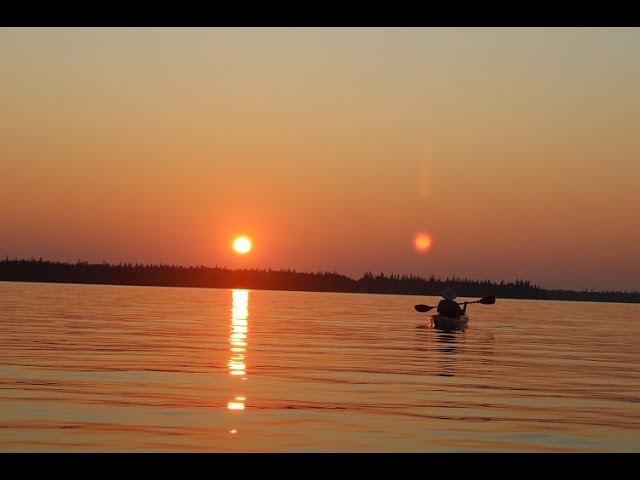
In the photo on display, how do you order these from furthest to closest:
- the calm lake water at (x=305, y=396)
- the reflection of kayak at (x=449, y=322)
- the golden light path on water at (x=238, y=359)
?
the reflection of kayak at (x=449, y=322)
the golden light path on water at (x=238, y=359)
the calm lake water at (x=305, y=396)

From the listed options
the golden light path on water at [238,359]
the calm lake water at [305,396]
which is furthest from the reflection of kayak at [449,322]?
the calm lake water at [305,396]

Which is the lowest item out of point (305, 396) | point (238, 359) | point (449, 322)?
point (305, 396)

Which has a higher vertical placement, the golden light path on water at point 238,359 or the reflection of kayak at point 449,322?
the reflection of kayak at point 449,322

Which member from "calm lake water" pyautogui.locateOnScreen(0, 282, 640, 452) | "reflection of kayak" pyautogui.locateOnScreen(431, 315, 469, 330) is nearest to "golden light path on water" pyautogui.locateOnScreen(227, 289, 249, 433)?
"calm lake water" pyautogui.locateOnScreen(0, 282, 640, 452)

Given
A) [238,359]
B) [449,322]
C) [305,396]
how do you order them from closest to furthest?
[305,396], [238,359], [449,322]

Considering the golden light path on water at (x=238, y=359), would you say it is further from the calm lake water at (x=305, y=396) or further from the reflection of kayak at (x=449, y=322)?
the reflection of kayak at (x=449, y=322)

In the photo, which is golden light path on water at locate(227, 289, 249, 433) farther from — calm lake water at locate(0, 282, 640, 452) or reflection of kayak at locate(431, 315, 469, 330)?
reflection of kayak at locate(431, 315, 469, 330)

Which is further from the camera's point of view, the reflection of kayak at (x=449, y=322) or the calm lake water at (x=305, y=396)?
the reflection of kayak at (x=449, y=322)

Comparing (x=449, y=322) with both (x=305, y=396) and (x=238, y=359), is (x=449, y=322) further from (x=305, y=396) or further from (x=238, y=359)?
(x=305, y=396)

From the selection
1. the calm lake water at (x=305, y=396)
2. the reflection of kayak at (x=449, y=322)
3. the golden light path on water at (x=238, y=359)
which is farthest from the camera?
the reflection of kayak at (x=449, y=322)

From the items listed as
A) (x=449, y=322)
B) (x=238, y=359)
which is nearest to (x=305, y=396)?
(x=238, y=359)

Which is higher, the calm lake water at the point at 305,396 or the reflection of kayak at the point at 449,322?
the reflection of kayak at the point at 449,322
